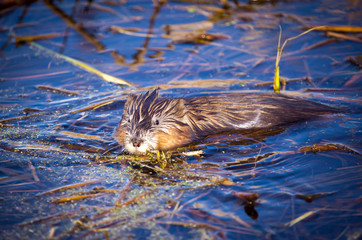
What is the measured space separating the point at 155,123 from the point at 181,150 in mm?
461

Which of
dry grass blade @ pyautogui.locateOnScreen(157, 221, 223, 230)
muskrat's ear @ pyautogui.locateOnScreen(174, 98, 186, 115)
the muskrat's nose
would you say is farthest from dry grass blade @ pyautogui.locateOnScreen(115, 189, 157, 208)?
muskrat's ear @ pyautogui.locateOnScreen(174, 98, 186, 115)

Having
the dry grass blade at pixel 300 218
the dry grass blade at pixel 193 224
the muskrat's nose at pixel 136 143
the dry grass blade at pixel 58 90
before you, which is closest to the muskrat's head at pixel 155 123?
the muskrat's nose at pixel 136 143

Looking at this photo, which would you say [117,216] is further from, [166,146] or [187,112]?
[187,112]

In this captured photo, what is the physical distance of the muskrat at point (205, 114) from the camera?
5289 millimetres

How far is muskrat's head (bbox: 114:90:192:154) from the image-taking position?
5062mm

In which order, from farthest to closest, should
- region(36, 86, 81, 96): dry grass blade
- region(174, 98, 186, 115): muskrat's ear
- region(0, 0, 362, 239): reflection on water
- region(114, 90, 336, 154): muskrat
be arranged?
region(36, 86, 81, 96): dry grass blade → region(174, 98, 186, 115): muskrat's ear → region(114, 90, 336, 154): muskrat → region(0, 0, 362, 239): reflection on water

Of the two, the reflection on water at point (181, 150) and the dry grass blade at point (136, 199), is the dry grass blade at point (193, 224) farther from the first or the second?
the dry grass blade at point (136, 199)

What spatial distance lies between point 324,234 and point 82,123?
12.0 feet

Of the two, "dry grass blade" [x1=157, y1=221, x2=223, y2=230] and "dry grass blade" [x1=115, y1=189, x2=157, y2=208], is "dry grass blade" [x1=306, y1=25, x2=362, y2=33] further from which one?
"dry grass blade" [x1=157, y1=221, x2=223, y2=230]

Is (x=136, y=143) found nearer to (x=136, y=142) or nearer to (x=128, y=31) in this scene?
(x=136, y=142)

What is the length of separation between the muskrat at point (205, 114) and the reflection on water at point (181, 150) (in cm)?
16

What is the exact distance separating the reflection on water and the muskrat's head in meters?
0.20

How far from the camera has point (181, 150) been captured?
527 centimetres

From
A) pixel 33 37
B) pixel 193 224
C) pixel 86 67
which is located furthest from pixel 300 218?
pixel 33 37
